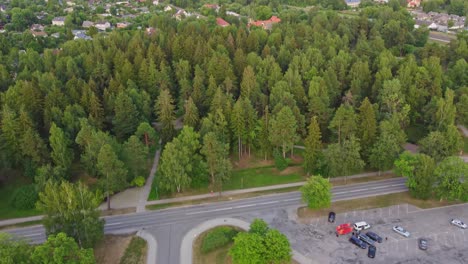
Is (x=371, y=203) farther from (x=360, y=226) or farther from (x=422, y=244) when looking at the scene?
(x=422, y=244)

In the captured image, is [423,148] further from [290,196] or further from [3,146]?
[3,146]

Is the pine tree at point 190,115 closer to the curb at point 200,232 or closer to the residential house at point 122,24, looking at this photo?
the curb at point 200,232

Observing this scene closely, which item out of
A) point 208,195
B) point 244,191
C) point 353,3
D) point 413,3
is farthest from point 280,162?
point 413,3

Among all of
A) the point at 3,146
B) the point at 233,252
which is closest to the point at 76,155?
the point at 3,146

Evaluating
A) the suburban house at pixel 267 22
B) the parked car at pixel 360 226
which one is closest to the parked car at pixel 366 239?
the parked car at pixel 360 226

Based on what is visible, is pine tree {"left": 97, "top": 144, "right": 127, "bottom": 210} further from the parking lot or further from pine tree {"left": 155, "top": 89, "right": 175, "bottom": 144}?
the parking lot
